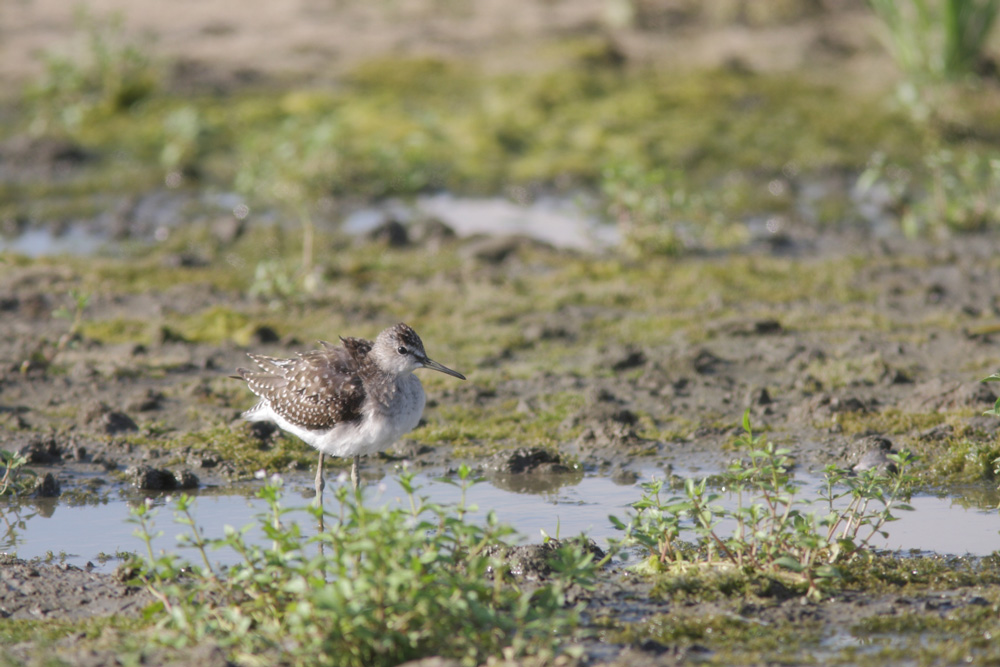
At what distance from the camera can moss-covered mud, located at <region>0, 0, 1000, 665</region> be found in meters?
6.61

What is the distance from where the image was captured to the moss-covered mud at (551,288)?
6613 millimetres

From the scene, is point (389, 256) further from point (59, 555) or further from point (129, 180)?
point (59, 555)

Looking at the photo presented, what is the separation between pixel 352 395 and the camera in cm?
782

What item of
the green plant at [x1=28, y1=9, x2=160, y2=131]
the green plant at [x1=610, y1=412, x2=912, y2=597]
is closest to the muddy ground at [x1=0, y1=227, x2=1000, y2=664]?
the green plant at [x1=610, y1=412, x2=912, y2=597]

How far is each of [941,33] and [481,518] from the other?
37.2ft

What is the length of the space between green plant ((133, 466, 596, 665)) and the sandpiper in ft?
6.19

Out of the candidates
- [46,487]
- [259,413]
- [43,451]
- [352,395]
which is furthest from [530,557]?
[43,451]

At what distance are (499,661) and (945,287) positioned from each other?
26.7 feet

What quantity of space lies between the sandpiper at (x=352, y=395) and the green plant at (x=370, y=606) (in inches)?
74.2

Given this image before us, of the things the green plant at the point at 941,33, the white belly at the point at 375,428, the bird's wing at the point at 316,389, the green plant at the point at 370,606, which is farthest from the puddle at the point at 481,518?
the green plant at the point at 941,33

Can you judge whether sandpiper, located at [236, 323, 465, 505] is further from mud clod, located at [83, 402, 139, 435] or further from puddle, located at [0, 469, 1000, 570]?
mud clod, located at [83, 402, 139, 435]

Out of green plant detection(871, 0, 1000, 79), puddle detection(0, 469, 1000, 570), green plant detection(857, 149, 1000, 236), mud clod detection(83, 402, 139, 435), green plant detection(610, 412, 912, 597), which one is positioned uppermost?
green plant detection(871, 0, 1000, 79)

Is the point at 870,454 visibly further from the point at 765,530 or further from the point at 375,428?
the point at 375,428

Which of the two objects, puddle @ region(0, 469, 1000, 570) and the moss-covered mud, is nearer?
the moss-covered mud
